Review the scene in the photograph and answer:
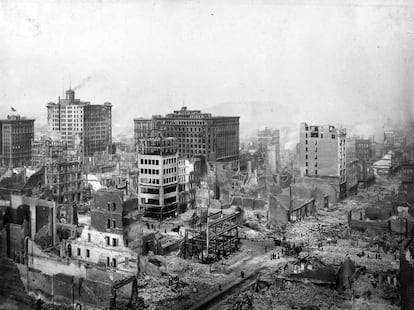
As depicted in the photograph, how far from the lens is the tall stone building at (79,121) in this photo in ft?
363

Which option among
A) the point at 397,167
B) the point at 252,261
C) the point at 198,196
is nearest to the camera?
the point at 252,261

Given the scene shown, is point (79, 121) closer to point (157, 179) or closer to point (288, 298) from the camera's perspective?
point (157, 179)

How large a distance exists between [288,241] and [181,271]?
566 inches

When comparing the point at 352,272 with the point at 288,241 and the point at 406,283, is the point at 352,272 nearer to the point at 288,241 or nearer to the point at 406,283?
the point at 406,283

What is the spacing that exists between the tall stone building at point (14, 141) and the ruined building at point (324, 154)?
5643cm

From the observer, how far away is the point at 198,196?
69750 mm

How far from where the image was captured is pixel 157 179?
6084 cm

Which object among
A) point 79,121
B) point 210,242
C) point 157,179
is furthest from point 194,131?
point 210,242

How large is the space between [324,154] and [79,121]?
59.6 metres

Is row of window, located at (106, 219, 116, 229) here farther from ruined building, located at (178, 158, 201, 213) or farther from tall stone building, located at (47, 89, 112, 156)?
tall stone building, located at (47, 89, 112, 156)

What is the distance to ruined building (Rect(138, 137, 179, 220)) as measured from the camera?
60812mm

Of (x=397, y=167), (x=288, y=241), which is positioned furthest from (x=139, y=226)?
(x=397, y=167)

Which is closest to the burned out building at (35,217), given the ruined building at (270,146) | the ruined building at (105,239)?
the ruined building at (105,239)

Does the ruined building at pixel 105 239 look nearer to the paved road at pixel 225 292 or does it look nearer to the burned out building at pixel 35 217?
the burned out building at pixel 35 217
